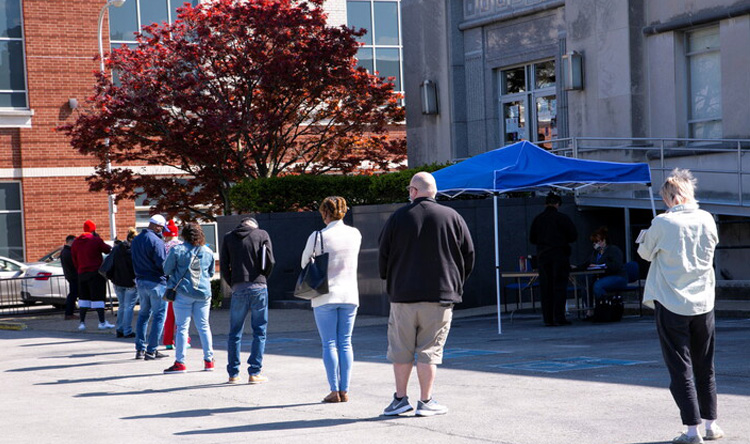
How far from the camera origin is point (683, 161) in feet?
64.8

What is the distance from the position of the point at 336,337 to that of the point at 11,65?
86.2ft

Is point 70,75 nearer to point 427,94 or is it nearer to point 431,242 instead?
point 427,94

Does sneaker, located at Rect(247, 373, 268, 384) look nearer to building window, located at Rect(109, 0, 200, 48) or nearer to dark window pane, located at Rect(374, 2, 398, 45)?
building window, located at Rect(109, 0, 200, 48)

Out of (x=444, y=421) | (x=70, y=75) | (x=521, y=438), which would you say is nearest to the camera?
(x=521, y=438)

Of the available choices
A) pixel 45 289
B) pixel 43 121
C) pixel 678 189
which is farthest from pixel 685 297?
pixel 43 121

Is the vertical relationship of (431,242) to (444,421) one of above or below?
above

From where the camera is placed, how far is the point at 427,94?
25328mm

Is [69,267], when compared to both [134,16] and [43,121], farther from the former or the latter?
[134,16]

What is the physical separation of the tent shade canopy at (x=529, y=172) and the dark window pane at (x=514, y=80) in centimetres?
833

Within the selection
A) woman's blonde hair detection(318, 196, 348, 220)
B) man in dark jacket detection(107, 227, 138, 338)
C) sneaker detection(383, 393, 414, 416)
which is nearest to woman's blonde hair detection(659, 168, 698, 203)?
sneaker detection(383, 393, 414, 416)

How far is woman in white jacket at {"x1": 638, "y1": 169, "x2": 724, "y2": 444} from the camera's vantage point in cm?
711

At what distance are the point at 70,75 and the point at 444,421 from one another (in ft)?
90.4

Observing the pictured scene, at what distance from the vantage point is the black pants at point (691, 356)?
7074 mm

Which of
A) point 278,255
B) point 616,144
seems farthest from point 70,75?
point 616,144
